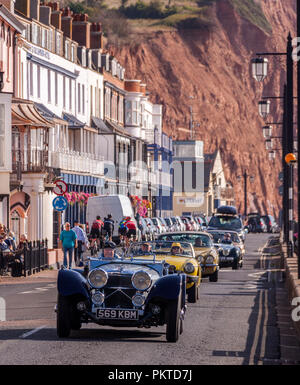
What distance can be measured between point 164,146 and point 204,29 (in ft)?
247

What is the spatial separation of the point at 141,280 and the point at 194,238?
1437cm

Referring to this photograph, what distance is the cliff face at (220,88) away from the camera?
16050 centimetres

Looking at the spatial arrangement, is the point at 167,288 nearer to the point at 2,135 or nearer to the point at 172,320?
the point at 172,320

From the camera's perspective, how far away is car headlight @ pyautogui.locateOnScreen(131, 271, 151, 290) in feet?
55.3

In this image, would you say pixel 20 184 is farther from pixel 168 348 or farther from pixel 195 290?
pixel 168 348

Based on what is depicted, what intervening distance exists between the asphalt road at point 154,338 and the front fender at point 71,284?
672mm

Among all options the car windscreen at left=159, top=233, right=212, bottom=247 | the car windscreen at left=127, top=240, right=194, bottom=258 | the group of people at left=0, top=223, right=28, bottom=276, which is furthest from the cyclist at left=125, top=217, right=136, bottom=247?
the car windscreen at left=127, top=240, right=194, bottom=258

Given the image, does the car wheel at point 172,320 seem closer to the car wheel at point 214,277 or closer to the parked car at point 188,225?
the car wheel at point 214,277

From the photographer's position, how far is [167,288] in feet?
54.7

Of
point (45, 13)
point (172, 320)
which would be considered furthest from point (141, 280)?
point (45, 13)

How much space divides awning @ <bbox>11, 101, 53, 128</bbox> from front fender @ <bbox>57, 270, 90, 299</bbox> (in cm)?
2822

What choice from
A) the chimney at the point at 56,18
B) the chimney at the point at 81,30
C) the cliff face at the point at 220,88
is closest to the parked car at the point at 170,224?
the chimney at the point at 56,18

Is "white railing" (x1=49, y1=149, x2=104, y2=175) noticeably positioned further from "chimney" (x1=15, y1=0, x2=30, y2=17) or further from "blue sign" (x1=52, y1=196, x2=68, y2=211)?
"blue sign" (x1=52, y1=196, x2=68, y2=211)
